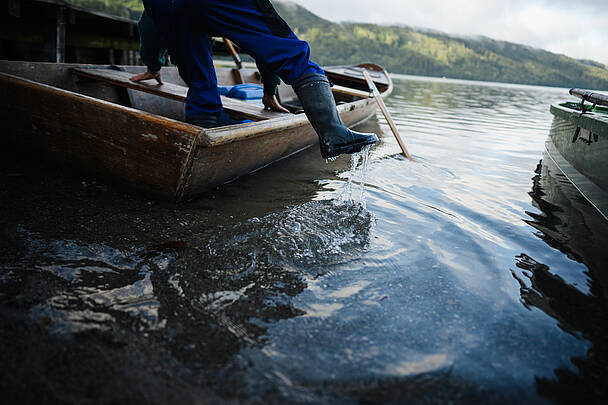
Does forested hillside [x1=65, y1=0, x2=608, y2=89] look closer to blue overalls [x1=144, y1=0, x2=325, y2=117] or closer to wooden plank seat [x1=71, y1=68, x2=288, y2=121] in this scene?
wooden plank seat [x1=71, y1=68, x2=288, y2=121]

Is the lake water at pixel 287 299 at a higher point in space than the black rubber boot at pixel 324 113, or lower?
lower

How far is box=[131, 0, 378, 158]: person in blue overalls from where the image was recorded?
2.24m

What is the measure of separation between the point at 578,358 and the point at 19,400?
2130 mm

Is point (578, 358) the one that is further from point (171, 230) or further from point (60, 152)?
point (60, 152)

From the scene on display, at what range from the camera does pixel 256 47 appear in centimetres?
227

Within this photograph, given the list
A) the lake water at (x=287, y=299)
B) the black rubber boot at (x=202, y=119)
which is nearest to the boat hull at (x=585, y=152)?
the lake water at (x=287, y=299)

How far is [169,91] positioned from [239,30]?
1646 mm

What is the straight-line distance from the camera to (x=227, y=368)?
4.43 ft

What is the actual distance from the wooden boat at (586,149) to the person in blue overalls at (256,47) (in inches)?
94.2

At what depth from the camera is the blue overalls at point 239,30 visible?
2.22 m

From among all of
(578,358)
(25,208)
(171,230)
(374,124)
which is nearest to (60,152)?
(25,208)

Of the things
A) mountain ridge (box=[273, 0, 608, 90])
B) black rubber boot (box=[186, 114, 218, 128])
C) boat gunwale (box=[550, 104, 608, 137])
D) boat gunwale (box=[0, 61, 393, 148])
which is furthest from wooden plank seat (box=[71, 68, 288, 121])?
mountain ridge (box=[273, 0, 608, 90])

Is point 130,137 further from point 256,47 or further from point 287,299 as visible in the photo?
point 287,299

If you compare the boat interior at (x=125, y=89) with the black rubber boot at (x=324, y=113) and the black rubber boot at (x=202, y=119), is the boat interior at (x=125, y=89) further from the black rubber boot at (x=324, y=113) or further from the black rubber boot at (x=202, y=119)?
the black rubber boot at (x=324, y=113)
